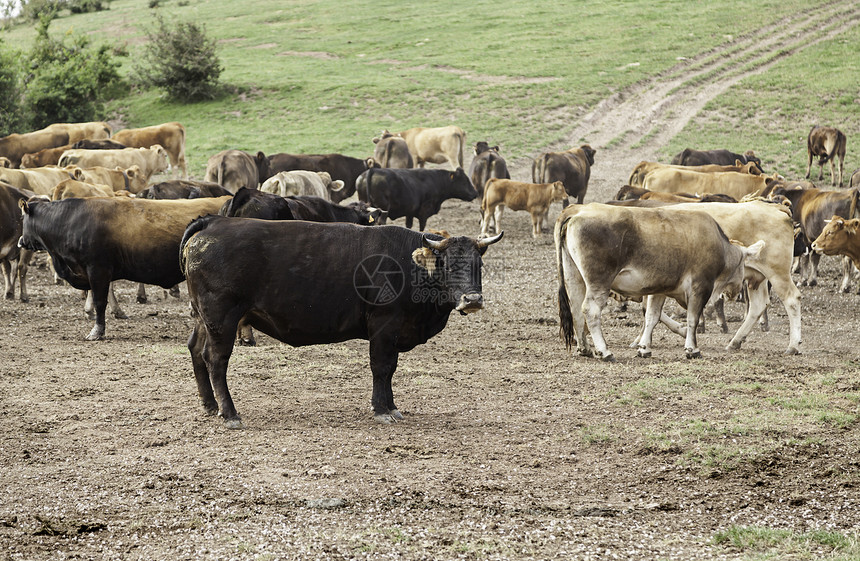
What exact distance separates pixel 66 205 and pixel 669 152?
2372 cm

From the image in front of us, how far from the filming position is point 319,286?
7.95m

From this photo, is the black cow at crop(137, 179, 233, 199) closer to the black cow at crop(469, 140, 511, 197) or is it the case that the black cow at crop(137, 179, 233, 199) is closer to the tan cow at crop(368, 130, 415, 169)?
the black cow at crop(469, 140, 511, 197)

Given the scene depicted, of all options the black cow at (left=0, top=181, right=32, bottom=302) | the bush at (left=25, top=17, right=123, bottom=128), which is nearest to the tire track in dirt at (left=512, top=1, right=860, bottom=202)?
the black cow at (left=0, top=181, right=32, bottom=302)

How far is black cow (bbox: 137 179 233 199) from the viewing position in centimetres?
1598

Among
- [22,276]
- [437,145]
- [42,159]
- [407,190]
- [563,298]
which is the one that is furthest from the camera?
[437,145]

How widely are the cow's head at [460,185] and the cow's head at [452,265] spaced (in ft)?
48.2

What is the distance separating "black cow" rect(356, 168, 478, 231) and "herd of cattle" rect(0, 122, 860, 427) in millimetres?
48

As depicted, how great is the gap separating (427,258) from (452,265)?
0.77 ft

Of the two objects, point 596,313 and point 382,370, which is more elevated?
point 382,370

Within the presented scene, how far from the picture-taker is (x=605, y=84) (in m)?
41.3

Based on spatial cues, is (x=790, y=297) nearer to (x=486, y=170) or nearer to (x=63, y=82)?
(x=486, y=170)

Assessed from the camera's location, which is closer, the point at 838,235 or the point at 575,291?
the point at 575,291

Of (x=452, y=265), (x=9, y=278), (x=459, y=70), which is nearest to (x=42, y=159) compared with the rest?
(x=9, y=278)

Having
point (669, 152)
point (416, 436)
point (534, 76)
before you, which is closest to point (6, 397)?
point (416, 436)
